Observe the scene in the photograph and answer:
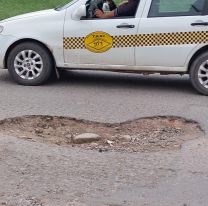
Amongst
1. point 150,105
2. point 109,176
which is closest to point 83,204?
point 109,176

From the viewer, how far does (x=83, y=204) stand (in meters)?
4.47

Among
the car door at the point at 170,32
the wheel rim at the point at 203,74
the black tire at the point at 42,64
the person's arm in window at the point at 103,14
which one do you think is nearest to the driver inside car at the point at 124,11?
the person's arm in window at the point at 103,14

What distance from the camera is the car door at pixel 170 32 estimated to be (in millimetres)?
8219

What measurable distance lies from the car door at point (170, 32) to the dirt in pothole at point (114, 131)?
1.56m

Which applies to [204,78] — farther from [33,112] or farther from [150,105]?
[33,112]

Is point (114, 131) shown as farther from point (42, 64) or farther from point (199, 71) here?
point (42, 64)

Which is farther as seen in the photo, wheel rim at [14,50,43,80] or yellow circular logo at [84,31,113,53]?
wheel rim at [14,50,43,80]

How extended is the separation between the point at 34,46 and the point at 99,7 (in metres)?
1.19

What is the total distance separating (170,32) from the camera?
826cm

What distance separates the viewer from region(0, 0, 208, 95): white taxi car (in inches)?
326

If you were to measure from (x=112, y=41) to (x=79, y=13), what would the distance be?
0.67 metres

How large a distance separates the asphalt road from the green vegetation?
1061cm

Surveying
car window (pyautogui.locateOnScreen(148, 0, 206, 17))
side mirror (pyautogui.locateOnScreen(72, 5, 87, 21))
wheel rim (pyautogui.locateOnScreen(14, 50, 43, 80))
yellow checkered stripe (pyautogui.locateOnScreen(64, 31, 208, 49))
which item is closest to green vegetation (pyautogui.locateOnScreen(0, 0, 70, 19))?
wheel rim (pyautogui.locateOnScreen(14, 50, 43, 80))

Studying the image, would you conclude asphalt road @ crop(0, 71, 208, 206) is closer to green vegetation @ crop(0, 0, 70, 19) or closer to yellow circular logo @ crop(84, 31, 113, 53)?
yellow circular logo @ crop(84, 31, 113, 53)
